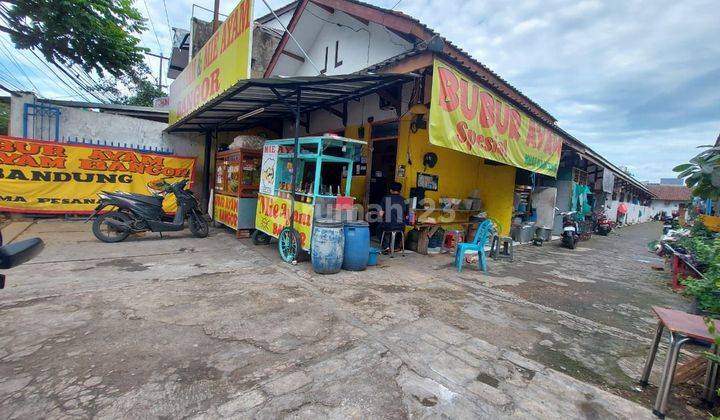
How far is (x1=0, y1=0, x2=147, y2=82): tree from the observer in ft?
26.6

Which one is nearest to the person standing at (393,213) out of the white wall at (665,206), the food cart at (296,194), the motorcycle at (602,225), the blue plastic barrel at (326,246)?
the food cart at (296,194)

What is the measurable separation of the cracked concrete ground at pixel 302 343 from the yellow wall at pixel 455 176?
276cm

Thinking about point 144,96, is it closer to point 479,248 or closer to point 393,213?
point 393,213

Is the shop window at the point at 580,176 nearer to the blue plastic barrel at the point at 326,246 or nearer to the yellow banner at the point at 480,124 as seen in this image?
the yellow banner at the point at 480,124

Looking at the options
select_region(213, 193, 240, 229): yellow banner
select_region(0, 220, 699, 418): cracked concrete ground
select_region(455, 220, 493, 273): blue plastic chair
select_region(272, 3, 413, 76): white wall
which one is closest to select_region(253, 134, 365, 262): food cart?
select_region(0, 220, 699, 418): cracked concrete ground

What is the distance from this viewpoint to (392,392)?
7.54ft

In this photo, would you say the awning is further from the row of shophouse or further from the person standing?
the person standing

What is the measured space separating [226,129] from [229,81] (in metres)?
5.14

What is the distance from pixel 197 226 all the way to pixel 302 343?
5558mm

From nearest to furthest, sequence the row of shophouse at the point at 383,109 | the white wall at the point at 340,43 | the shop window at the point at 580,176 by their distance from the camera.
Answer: the row of shophouse at the point at 383,109
the white wall at the point at 340,43
the shop window at the point at 580,176

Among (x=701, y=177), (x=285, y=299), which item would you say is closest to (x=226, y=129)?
(x=285, y=299)

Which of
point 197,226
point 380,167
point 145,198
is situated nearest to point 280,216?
point 197,226

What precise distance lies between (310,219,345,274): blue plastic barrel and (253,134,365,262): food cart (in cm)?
26

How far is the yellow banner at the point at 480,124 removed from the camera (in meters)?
4.73
